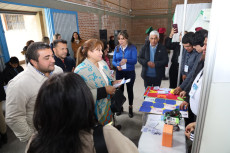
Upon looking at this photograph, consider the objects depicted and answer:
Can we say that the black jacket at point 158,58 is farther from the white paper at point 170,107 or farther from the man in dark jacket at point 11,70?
the man in dark jacket at point 11,70

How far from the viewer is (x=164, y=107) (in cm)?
191

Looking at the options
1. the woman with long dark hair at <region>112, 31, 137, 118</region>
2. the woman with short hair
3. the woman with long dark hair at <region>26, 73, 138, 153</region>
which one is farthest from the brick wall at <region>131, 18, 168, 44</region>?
the woman with long dark hair at <region>26, 73, 138, 153</region>

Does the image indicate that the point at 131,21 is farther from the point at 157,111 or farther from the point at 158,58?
the point at 157,111

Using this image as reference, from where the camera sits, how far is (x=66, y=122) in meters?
0.68

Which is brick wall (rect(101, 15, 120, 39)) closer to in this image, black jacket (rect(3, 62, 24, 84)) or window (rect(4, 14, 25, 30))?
window (rect(4, 14, 25, 30))

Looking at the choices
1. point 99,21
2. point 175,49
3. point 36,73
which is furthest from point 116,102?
point 99,21

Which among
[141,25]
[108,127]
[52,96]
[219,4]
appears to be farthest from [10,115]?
[141,25]

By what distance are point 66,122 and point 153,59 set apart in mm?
2430

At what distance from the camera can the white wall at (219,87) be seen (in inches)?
35.1

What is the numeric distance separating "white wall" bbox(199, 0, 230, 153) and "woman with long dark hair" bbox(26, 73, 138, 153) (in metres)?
0.72

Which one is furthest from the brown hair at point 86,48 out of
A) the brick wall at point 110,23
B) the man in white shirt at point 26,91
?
the brick wall at point 110,23

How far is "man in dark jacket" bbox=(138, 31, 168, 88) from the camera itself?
2.76m

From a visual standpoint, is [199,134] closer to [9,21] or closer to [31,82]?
[31,82]

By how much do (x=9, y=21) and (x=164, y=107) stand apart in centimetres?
909
